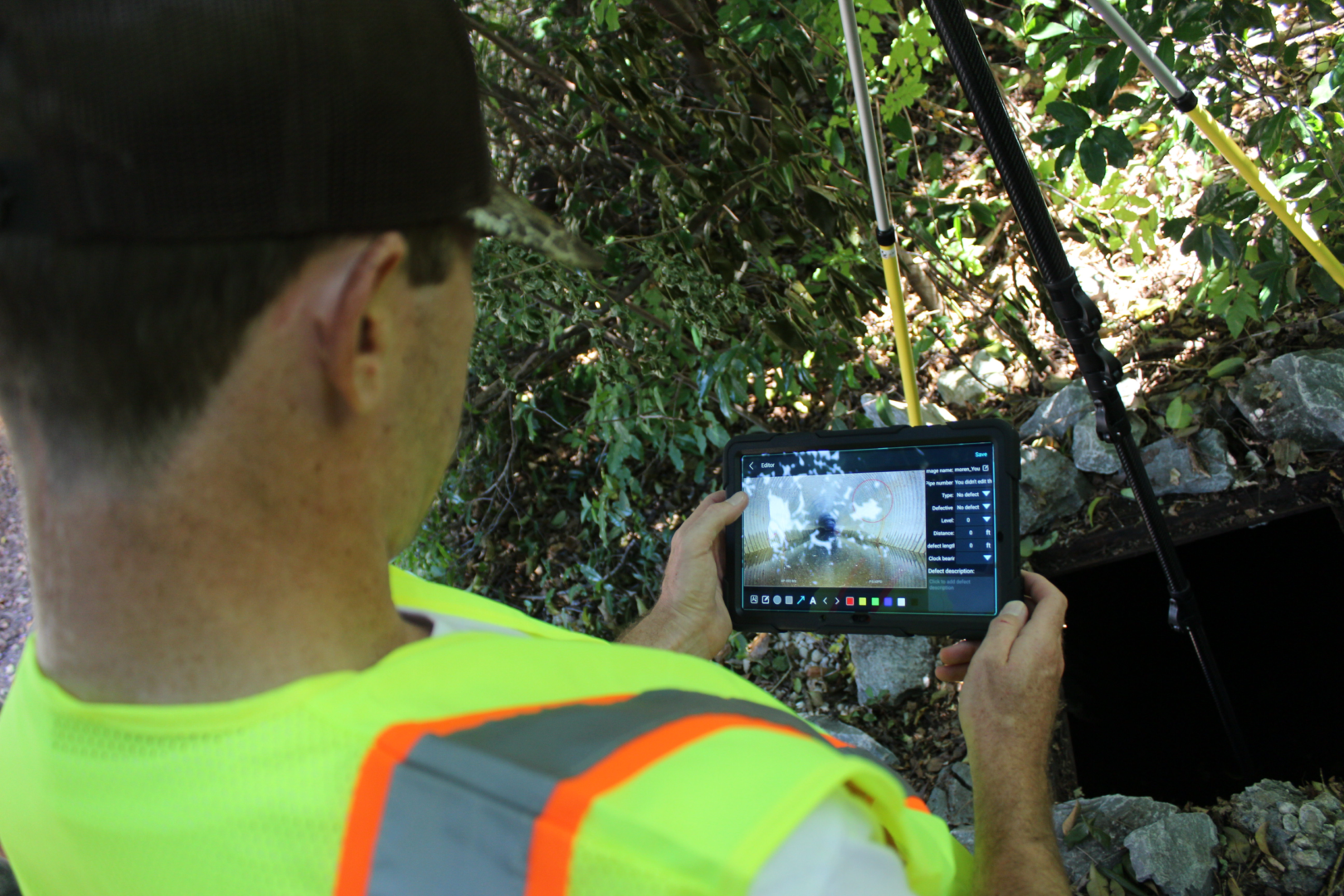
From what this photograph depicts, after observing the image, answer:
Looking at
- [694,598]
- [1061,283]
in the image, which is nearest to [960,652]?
[694,598]

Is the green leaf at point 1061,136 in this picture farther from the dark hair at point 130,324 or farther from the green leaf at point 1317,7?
the dark hair at point 130,324

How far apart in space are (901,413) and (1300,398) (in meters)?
1.02

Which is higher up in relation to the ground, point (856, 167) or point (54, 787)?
point (856, 167)

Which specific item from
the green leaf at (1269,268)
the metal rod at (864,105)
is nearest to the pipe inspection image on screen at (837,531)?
the metal rod at (864,105)

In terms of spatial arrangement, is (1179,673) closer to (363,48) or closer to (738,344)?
(738,344)

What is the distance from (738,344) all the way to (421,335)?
1.77m

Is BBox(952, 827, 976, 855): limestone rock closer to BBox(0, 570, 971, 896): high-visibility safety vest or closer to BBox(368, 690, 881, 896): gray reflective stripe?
BBox(0, 570, 971, 896): high-visibility safety vest

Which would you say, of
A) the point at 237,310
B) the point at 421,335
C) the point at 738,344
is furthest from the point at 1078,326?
the point at 237,310

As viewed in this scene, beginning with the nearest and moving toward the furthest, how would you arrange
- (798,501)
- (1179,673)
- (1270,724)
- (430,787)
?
(430,787) < (798,501) < (1270,724) < (1179,673)

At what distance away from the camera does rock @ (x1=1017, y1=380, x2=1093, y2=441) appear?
2.61 meters

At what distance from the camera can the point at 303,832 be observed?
1.71 feet

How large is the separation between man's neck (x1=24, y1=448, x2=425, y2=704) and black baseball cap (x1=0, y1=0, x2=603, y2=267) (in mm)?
178

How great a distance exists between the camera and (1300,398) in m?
2.27

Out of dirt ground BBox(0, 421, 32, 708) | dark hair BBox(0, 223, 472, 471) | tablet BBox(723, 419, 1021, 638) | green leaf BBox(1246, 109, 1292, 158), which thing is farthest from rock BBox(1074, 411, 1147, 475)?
dirt ground BBox(0, 421, 32, 708)
